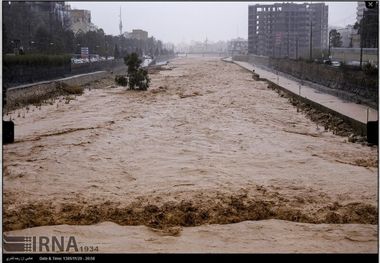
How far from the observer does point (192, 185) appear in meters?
6.56

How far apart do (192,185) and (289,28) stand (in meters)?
50.6

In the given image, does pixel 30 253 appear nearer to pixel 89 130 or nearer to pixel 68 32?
pixel 89 130

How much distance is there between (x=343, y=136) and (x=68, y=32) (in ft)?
78.1

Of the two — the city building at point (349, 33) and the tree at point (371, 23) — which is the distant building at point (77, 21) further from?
the city building at point (349, 33)

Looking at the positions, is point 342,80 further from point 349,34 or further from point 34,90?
point 349,34

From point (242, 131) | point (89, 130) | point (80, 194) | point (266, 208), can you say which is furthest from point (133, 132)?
point (266, 208)

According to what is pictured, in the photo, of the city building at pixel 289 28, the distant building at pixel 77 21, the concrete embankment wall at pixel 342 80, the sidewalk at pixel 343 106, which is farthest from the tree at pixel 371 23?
the city building at pixel 289 28

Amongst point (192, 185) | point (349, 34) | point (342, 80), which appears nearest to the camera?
point (192, 185)

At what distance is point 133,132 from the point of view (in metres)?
10.6

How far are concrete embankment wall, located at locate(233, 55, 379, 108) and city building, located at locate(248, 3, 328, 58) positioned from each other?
74.2 ft

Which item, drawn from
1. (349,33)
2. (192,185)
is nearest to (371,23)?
(192,185)

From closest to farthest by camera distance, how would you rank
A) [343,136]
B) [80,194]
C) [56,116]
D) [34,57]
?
[80,194], [343,136], [56,116], [34,57]

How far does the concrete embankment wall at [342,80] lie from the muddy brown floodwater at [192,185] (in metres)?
2.01

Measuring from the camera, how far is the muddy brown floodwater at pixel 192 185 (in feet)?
15.7
